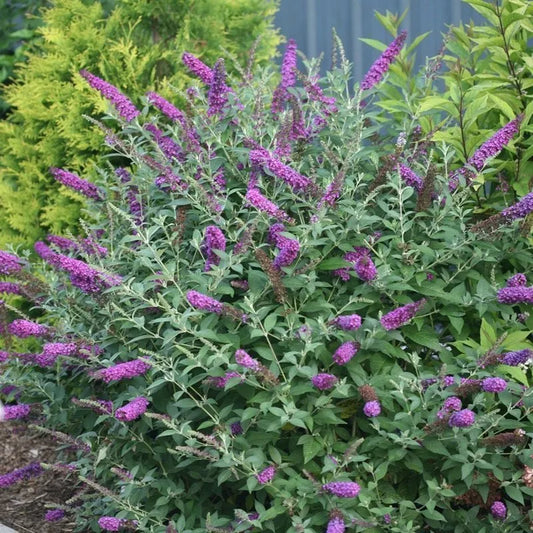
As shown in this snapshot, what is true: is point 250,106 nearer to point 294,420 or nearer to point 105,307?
point 105,307

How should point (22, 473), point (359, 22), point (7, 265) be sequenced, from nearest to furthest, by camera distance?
point (7, 265) → point (22, 473) → point (359, 22)

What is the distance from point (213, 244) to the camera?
3.12 metres

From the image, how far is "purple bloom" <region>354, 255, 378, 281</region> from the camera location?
3094 mm

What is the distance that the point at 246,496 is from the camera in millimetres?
3443

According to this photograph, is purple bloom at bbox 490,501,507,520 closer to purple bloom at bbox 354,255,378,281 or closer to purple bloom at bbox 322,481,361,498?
purple bloom at bbox 322,481,361,498

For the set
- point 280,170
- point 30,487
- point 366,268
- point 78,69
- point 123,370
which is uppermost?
point 280,170

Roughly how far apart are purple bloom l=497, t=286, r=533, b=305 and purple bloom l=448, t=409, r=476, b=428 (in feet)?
1.39

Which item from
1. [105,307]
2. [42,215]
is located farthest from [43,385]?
[42,215]

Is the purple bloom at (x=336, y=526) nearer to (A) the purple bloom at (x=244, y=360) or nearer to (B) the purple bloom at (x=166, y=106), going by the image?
(A) the purple bloom at (x=244, y=360)

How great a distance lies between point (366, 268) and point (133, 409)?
831 millimetres

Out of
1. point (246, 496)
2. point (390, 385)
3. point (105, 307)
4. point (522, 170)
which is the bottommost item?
point (246, 496)

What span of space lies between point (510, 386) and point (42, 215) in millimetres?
3166

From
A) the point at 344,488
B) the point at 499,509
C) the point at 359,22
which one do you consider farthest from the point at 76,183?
the point at 359,22

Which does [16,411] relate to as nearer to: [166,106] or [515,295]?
[166,106]
